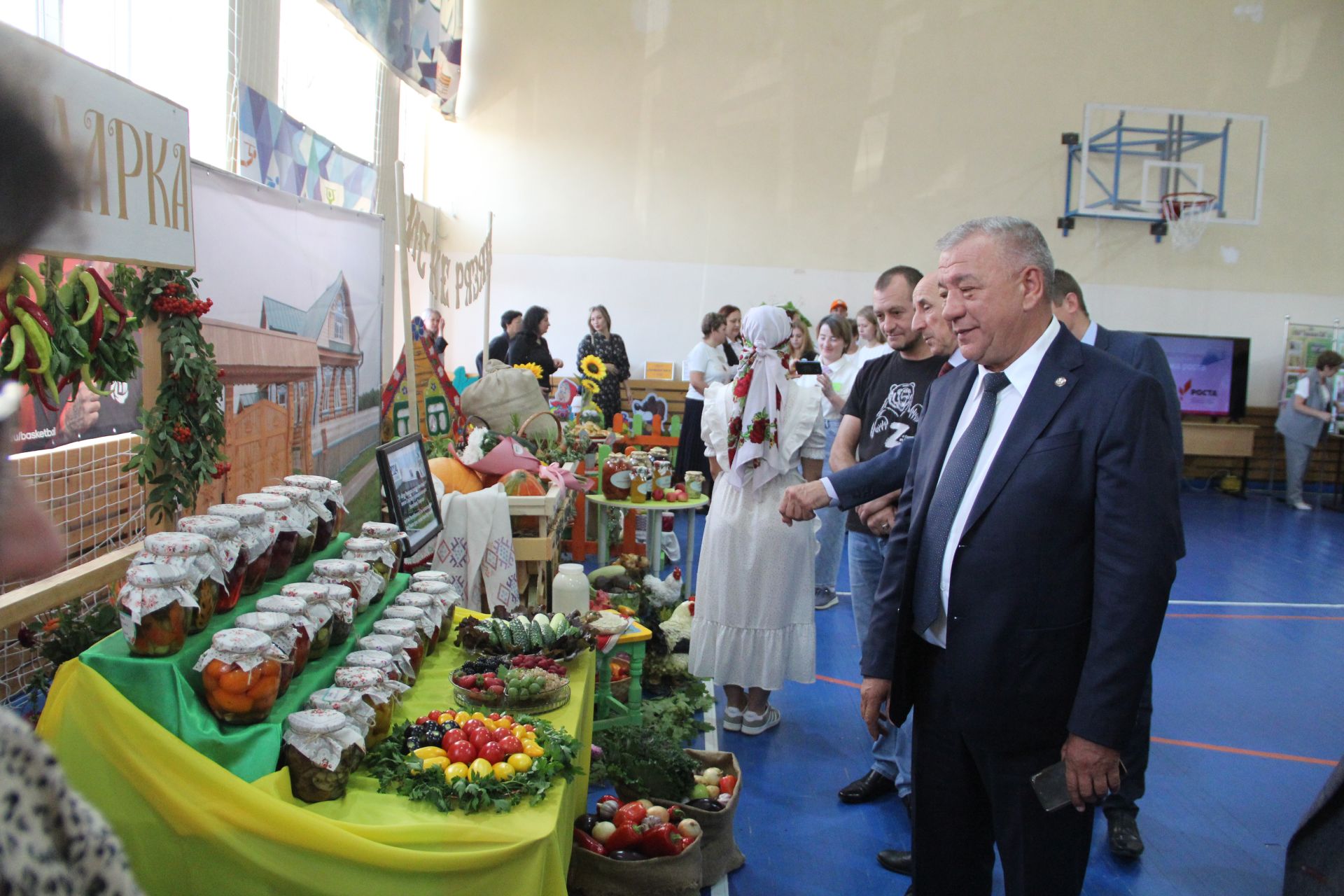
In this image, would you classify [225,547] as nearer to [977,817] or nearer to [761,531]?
[977,817]

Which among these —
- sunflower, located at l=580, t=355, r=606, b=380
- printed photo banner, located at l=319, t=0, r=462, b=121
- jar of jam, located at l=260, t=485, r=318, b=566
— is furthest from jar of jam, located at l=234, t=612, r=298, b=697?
printed photo banner, located at l=319, t=0, r=462, b=121

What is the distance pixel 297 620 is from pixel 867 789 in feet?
6.88

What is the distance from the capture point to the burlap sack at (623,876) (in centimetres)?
221

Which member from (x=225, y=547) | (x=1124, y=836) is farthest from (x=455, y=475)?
(x=1124, y=836)

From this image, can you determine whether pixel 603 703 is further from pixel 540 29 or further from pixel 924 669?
pixel 540 29

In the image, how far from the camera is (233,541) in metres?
1.75

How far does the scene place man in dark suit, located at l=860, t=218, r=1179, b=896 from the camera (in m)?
1.58

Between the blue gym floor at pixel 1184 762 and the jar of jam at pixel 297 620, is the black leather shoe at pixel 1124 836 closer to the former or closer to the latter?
the blue gym floor at pixel 1184 762

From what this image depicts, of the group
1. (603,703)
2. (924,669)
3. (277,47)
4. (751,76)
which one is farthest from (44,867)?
(751,76)

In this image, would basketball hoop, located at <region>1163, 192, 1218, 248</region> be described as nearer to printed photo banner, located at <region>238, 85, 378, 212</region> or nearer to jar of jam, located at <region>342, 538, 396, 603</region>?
printed photo banner, located at <region>238, 85, 378, 212</region>

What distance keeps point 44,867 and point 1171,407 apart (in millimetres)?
2981

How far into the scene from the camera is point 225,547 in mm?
1721

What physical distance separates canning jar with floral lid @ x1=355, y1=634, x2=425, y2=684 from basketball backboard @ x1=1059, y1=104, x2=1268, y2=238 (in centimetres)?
1078

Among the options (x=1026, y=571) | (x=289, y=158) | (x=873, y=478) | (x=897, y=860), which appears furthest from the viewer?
(x=289, y=158)
